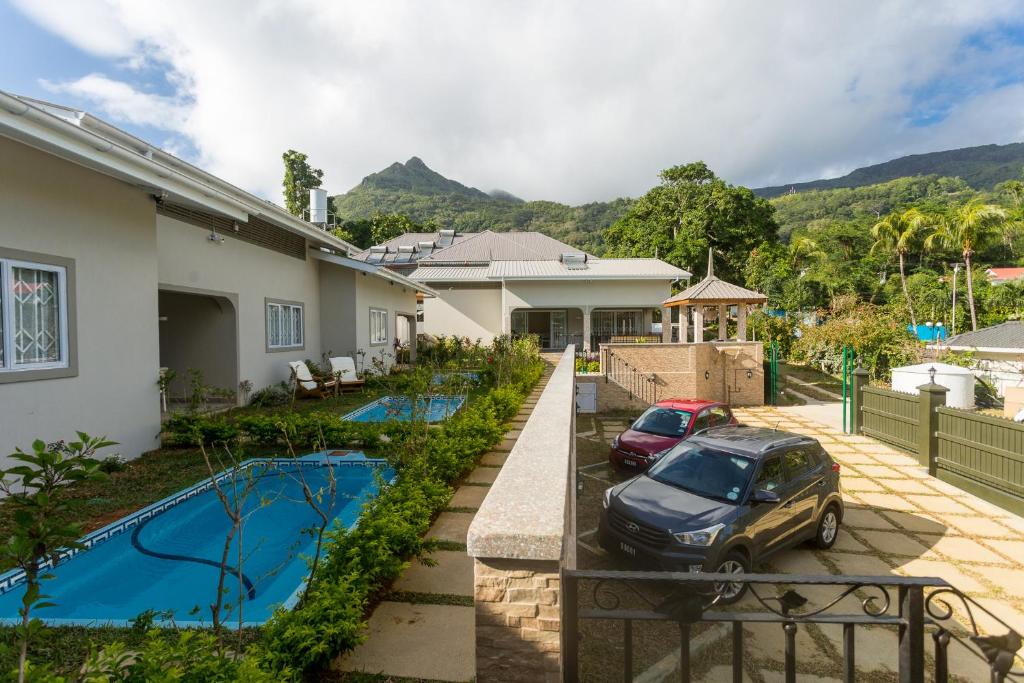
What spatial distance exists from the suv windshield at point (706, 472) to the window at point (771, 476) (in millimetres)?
132

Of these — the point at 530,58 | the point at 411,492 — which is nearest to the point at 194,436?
the point at 411,492

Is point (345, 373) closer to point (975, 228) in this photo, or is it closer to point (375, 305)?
point (375, 305)

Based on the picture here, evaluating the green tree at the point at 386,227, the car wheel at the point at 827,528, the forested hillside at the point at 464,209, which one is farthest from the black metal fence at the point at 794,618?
the forested hillside at the point at 464,209

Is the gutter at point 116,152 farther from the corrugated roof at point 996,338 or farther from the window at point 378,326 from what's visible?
the corrugated roof at point 996,338

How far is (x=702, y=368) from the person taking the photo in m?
16.1

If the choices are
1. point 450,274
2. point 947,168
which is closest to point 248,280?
point 450,274

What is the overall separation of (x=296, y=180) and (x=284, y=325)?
118 feet

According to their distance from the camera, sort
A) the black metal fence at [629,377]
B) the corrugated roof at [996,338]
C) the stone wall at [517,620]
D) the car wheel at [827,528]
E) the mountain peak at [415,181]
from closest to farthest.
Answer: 1. the stone wall at [517,620]
2. the car wheel at [827,528]
3. the black metal fence at [629,377]
4. the corrugated roof at [996,338]
5. the mountain peak at [415,181]

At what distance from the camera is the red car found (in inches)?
321

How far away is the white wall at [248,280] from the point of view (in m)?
9.75

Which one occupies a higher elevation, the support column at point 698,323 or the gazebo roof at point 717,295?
the gazebo roof at point 717,295

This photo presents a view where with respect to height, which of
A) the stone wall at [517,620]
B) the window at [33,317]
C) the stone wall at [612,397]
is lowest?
the stone wall at [612,397]

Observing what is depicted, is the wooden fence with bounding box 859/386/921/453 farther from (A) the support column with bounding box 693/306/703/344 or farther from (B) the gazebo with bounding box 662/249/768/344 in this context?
(A) the support column with bounding box 693/306/703/344

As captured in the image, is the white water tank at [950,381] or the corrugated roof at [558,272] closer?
the white water tank at [950,381]
